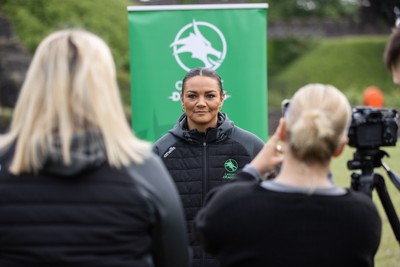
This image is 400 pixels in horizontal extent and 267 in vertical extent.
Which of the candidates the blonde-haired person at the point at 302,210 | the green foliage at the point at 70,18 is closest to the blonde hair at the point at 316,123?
the blonde-haired person at the point at 302,210

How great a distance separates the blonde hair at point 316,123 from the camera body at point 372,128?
0.45m

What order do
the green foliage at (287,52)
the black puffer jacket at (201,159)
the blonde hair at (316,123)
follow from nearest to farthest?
the blonde hair at (316,123) → the black puffer jacket at (201,159) → the green foliage at (287,52)

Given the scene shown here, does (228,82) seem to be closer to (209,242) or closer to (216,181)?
(216,181)

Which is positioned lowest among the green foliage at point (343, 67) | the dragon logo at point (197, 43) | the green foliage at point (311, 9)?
the green foliage at point (343, 67)

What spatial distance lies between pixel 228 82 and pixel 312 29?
51.2m

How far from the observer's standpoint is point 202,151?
456 cm

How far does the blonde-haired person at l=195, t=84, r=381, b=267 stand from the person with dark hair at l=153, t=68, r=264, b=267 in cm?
182

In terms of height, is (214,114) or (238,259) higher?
(214,114)

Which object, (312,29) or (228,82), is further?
(312,29)

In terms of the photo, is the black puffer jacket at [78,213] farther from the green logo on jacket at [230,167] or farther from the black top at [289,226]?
the green logo on jacket at [230,167]

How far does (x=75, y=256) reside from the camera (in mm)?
2480

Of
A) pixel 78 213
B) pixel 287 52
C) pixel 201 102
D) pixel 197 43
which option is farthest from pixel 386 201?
pixel 287 52

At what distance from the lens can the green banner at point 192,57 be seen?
6.38m

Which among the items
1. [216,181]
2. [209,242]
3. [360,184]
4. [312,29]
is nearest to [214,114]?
[216,181]
